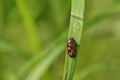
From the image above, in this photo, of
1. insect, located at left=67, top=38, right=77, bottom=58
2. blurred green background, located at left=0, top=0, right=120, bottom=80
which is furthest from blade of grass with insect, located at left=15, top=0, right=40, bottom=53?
insect, located at left=67, top=38, right=77, bottom=58

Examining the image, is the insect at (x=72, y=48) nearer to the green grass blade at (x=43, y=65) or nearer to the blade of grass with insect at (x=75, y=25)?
the blade of grass with insect at (x=75, y=25)

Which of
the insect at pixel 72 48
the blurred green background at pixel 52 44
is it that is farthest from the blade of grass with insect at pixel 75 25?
the blurred green background at pixel 52 44

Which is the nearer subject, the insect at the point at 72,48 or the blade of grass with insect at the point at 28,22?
the insect at the point at 72,48

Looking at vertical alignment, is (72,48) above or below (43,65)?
above

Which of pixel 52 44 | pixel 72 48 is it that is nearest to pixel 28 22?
pixel 52 44

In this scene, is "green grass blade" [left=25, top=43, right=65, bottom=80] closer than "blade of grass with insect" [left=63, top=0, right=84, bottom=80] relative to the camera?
No

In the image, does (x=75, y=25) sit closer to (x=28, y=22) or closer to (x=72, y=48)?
(x=72, y=48)

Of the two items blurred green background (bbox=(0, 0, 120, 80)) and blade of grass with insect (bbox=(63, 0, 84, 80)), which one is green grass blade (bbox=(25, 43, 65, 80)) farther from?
blade of grass with insect (bbox=(63, 0, 84, 80))

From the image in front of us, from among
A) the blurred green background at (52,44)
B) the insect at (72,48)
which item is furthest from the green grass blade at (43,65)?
the insect at (72,48)

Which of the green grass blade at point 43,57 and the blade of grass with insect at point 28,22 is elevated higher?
the blade of grass with insect at point 28,22
